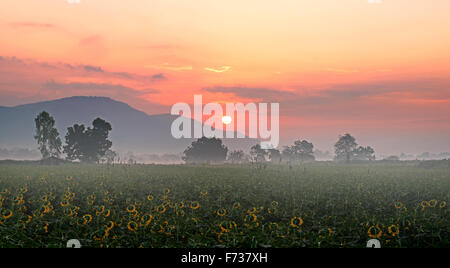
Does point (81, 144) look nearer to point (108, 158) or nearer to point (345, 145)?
point (108, 158)

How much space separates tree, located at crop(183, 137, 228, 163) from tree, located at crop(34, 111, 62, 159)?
45.3 meters

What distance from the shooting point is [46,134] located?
82.0 m

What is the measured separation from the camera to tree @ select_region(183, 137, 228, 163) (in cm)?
11750

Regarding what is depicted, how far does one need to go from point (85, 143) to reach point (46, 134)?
8882 mm

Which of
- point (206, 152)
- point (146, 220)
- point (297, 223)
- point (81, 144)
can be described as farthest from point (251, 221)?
point (206, 152)

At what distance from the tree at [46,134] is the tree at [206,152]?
4529 centimetres

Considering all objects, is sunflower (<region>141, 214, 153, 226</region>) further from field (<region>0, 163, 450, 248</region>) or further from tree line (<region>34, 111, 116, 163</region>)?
tree line (<region>34, 111, 116, 163</region>)

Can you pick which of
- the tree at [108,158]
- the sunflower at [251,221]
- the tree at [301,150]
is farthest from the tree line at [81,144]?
the sunflower at [251,221]
